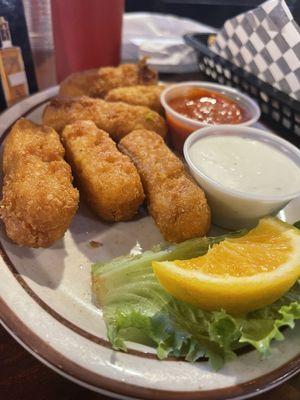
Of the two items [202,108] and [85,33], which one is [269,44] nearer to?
[202,108]

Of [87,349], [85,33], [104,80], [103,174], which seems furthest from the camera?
[85,33]

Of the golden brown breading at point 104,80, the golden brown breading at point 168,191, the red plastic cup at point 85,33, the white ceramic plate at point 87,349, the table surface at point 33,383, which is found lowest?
the table surface at point 33,383

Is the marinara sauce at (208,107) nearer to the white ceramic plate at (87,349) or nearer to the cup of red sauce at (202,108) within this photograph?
the cup of red sauce at (202,108)

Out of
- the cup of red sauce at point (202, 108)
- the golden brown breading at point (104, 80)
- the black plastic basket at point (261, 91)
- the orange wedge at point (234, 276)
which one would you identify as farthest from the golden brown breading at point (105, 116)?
the orange wedge at point (234, 276)

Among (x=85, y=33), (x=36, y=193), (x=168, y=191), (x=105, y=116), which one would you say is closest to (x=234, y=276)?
(x=168, y=191)

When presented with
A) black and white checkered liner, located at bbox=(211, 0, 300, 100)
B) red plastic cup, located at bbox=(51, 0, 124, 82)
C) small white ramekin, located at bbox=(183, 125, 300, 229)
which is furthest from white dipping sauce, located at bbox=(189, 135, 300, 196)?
red plastic cup, located at bbox=(51, 0, 124, 82)

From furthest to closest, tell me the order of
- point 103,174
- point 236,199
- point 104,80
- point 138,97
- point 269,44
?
point 104,80
point 138,97
point 269,44
point 103,174
point 236,199

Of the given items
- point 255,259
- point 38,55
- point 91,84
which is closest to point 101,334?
point 255,259
